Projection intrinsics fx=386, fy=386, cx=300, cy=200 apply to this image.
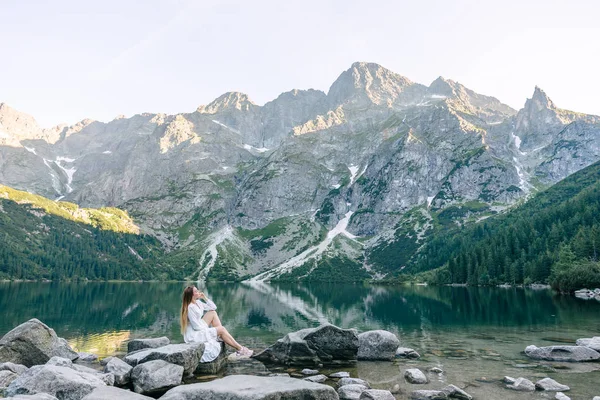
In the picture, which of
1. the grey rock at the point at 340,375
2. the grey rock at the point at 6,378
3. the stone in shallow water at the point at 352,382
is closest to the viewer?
the stone in shallow water at the point at 352,382

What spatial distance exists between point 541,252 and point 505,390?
146m

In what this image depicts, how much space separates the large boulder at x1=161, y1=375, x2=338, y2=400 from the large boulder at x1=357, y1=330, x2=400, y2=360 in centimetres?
1338

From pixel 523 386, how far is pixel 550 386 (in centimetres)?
111

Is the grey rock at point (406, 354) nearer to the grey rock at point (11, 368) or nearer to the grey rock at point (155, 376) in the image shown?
the grey rock at point (155, 376)

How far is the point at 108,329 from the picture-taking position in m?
50.3

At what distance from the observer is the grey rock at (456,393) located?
54.5 feet

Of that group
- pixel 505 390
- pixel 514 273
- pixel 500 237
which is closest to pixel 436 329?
pixel 505 390

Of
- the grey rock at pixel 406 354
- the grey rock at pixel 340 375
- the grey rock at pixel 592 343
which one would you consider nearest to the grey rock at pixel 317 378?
the grey rock at pixel 340 375

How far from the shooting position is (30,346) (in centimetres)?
2717

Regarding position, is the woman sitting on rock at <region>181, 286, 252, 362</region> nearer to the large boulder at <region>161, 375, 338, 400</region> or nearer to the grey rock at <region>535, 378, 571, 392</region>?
the large boulder at <region>161, 375, 338, 400</region>

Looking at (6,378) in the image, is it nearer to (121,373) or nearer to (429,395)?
(121,373)

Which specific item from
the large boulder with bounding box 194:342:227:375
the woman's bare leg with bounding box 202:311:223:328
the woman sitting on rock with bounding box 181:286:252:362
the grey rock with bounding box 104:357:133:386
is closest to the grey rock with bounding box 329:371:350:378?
the large boulder with bounding box 194:342:227:375

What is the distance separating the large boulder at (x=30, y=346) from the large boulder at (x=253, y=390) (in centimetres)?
1988

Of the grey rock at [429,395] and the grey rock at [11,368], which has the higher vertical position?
the grey rock at [429,395]
